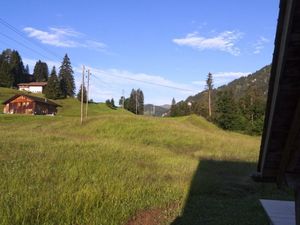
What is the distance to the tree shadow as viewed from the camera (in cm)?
1061

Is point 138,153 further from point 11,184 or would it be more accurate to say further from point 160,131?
point 160,131

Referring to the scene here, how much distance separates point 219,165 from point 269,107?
19595mm

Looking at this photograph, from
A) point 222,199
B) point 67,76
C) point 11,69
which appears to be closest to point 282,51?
point 222,199

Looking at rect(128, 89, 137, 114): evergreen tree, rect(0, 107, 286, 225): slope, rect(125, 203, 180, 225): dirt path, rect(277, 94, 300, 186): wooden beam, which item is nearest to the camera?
rect(277, 94, 300, 186): wooden beam

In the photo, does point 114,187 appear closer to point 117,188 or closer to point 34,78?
point 117,188

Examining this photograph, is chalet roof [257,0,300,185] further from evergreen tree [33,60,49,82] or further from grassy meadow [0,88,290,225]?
evergreen tree [33,60,49,82]

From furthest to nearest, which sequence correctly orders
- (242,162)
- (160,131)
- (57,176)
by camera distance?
(160,131), (242,162), (57,176)

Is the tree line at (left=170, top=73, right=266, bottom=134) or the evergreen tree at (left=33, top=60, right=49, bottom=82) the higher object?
the evergreen tree at (left=33, top=60, right=49, bottom=82)

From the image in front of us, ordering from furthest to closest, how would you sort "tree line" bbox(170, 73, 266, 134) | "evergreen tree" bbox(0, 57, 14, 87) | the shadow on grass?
1. "evergreen tree" bbox(0, 57, 14, 87)
2. "tree line" bbox(170, 73, 266, 134)
3. the shadow on grass

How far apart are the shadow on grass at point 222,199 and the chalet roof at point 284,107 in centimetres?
546

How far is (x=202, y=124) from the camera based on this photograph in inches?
2584

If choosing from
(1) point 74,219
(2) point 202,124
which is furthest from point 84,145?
(2) point 202,124

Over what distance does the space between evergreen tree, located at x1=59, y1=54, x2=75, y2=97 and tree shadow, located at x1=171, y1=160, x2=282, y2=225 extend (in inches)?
4047

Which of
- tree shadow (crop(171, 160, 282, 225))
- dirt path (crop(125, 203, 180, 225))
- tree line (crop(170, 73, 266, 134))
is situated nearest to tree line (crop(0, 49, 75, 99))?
tree line (crop(170, 73, 266, 134))
